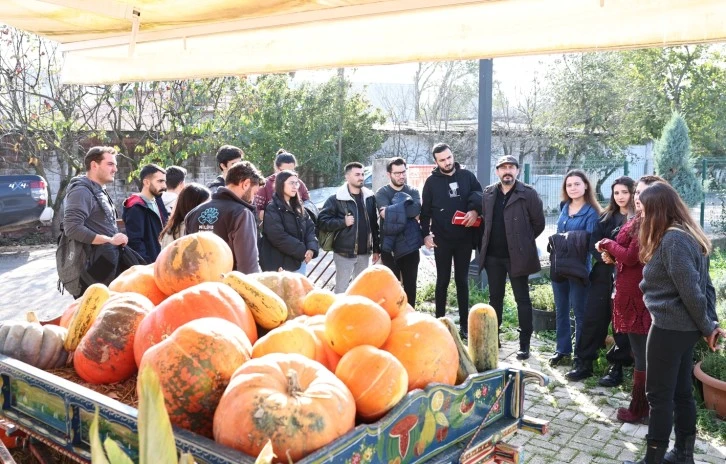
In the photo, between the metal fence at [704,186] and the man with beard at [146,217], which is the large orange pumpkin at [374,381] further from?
the metal fence at [704,186]

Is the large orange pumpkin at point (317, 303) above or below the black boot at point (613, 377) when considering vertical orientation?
above

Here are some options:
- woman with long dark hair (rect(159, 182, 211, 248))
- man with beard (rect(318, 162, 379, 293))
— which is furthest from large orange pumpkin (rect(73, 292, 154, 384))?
man with beard (rect(318, 162, 379, 293))

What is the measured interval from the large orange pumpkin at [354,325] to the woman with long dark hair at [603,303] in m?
3.99

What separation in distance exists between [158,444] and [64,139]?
638 inches

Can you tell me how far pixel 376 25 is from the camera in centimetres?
312

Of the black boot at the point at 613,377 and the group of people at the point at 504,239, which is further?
the black boot at the point at 613,377

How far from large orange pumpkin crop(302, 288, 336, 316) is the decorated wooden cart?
717 millimetres

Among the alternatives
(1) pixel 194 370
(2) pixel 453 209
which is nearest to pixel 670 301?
(1) pixel 194 370

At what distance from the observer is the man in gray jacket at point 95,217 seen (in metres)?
5.42

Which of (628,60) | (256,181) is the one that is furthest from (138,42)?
(628,60)

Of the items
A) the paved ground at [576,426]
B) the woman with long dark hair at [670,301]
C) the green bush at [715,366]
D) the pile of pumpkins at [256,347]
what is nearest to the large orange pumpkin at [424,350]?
the pile of pumpkins at [256,347]

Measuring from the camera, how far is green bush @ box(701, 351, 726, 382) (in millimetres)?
5128

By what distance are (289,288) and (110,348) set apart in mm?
792

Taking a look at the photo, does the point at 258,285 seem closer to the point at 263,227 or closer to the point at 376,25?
the point at 376,25
